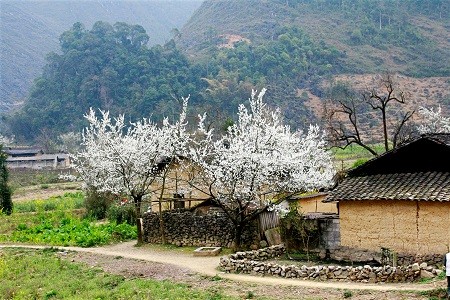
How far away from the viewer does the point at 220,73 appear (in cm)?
13050

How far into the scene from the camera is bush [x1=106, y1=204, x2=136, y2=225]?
3888cm

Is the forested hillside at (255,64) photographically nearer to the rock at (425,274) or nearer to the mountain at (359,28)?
the mountain at (359,28)

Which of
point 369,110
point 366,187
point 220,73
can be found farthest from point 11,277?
point 220,73

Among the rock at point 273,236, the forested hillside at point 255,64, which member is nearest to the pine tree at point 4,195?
the rock at point 273,236

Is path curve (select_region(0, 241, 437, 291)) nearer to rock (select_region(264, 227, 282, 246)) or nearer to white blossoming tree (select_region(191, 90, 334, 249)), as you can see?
white blossoming tree (select_region(191, 90, 334, 249))

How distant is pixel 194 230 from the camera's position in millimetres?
29578

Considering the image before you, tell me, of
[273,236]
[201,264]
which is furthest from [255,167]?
[201,264]

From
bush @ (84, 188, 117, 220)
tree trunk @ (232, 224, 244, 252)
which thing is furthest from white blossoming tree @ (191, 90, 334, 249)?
bush @ (84, 188, 117, 220)

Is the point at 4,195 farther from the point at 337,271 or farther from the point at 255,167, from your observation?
the point at 337,271

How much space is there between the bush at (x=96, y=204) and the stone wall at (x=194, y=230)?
14540 millimetres

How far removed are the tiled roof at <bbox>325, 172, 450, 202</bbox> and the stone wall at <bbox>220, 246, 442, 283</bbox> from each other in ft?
8.72

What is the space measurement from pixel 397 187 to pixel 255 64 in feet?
367

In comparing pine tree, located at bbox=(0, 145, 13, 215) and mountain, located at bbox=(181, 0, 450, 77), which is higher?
mountain, located at bbox=(181, 0, 450, 77)

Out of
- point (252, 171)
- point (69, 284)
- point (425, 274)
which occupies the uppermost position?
point (252, 171)
